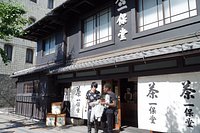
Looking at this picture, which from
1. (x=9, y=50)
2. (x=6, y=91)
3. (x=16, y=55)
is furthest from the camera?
(x=16, y=55)

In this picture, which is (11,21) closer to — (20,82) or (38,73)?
(38,73)

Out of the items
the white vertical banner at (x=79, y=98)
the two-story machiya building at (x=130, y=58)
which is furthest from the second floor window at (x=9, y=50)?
the white vertical banner at (x=79, y=98)

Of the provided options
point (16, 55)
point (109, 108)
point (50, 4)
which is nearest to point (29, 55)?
point (16, 55)

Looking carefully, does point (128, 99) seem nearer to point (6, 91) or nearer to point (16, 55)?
point (6, 91)

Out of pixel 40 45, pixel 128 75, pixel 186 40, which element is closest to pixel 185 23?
pixel 186 40

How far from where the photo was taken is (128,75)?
26.9 feet

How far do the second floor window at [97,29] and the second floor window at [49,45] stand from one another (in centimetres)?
363

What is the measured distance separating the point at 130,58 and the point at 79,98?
4.32m

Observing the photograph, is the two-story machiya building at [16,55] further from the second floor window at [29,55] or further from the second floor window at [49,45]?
the second floor window at [49,45]

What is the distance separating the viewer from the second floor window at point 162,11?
695cm

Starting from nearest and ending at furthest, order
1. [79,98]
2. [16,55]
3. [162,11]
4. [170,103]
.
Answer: [170,103]
[162,11]
[79,98]
[16,55]

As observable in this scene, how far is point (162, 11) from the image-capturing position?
7703mm

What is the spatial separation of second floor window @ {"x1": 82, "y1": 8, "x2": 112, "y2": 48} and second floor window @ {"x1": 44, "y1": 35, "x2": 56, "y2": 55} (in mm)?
3628

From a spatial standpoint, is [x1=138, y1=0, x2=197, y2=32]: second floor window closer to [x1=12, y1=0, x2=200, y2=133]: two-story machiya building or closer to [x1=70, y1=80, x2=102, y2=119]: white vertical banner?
[x1=12, y1=0, x2=200, y2=133]: two-story machiya building
